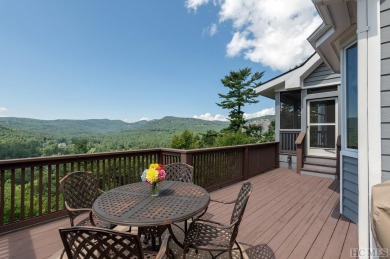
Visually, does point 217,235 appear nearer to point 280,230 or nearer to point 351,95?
point 280,230

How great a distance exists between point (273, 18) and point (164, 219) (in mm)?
9487

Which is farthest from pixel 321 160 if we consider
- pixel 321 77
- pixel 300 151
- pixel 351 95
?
pixel 351 95

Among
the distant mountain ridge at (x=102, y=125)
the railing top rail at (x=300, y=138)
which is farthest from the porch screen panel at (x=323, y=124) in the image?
the distant mountain ridge at (x=102, y=125)

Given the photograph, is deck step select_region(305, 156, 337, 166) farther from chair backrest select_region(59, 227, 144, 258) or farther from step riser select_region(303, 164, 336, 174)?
chair backrest select_region(59, 227, 144, 258)

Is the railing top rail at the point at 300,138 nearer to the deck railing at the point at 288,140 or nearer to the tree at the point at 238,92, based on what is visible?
the deck railing at the point at 288,140

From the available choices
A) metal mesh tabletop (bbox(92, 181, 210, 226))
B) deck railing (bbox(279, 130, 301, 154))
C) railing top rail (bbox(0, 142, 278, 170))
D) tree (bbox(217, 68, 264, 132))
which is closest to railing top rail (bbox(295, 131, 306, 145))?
deck railing (bbox(279, 130, 301, 154))

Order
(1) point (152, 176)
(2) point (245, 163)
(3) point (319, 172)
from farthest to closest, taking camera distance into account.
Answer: (3) point (319, 172), (2) point (245, 163), (1) point (152, 176)

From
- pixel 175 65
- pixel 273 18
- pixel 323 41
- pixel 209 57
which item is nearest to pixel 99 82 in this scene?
pixel 175 65

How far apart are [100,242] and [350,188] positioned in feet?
11.2

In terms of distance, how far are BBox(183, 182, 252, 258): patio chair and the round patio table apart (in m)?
0.20

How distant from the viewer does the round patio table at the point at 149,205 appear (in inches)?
61.5

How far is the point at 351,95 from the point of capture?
3068 mm

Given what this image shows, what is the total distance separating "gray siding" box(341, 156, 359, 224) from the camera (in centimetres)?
291

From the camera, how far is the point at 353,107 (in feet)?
9.81
